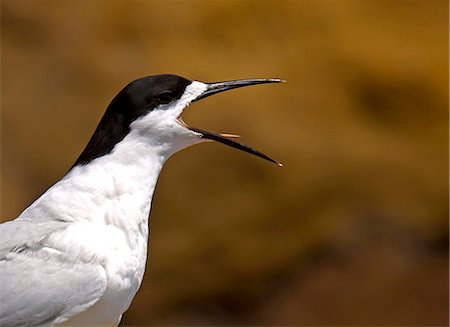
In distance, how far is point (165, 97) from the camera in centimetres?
186

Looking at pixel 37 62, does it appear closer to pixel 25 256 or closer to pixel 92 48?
pixel 92 48

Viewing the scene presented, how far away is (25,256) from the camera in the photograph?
1743 millimetres

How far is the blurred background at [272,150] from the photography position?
3.73 meters

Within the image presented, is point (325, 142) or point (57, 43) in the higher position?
point (57, 43)

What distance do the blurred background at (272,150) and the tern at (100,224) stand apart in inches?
72.3

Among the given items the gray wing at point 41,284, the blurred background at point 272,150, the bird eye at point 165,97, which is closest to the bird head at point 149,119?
the bird eye at point 165,97

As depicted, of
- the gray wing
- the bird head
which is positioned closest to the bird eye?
the bird head

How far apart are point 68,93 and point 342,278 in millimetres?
1216

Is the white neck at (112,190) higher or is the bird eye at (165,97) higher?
the bird eye at (165,97)

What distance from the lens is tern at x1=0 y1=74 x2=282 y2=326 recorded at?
1708 mm

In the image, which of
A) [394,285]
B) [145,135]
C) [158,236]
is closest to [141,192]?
[145,135]

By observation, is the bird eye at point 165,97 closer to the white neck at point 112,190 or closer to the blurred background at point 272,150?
the white neck at point 112,190

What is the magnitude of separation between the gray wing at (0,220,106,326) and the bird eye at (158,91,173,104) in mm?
325

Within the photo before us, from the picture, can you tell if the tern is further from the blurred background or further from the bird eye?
the blurred background
